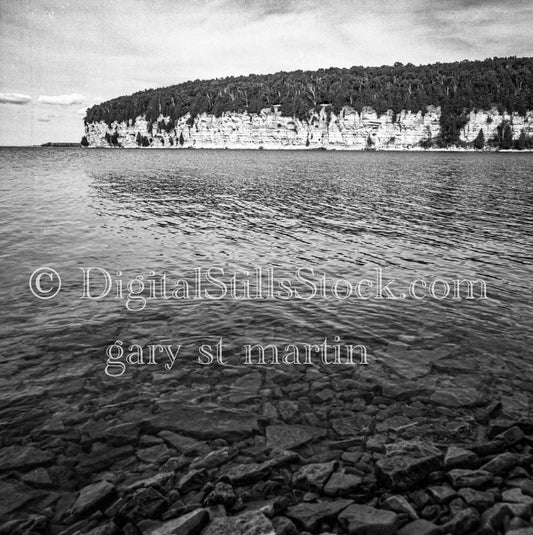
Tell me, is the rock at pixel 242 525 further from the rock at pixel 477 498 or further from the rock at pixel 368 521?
the rock at pixel 477 498

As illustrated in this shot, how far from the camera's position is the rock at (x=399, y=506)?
5.73 meters

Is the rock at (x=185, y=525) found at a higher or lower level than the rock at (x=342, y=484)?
higher

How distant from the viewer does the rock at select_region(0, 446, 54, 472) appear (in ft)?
22.1

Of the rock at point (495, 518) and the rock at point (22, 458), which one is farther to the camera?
the rock at point (22, 458)

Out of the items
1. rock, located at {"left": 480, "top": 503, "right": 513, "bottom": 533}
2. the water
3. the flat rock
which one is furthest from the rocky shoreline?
the water

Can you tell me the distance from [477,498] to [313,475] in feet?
7.99

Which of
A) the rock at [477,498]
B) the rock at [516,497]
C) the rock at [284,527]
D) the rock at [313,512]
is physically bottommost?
the rock at [313,512]

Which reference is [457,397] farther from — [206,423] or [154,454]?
[154,454]

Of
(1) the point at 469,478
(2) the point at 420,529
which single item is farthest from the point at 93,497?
(1) the point at 469,478

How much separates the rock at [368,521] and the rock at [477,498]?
1217 mm

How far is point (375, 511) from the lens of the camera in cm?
575

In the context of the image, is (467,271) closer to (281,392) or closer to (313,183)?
(281,392)

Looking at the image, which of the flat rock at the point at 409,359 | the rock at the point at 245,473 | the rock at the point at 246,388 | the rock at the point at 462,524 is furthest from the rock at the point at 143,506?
the flat rock at the point at 409,359

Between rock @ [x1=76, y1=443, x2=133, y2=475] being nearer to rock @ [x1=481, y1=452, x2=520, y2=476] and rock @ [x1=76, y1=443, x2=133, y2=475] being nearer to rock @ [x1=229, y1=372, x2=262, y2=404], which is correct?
rock @ [x1=229, y1=372, x2=262, y2=404]
